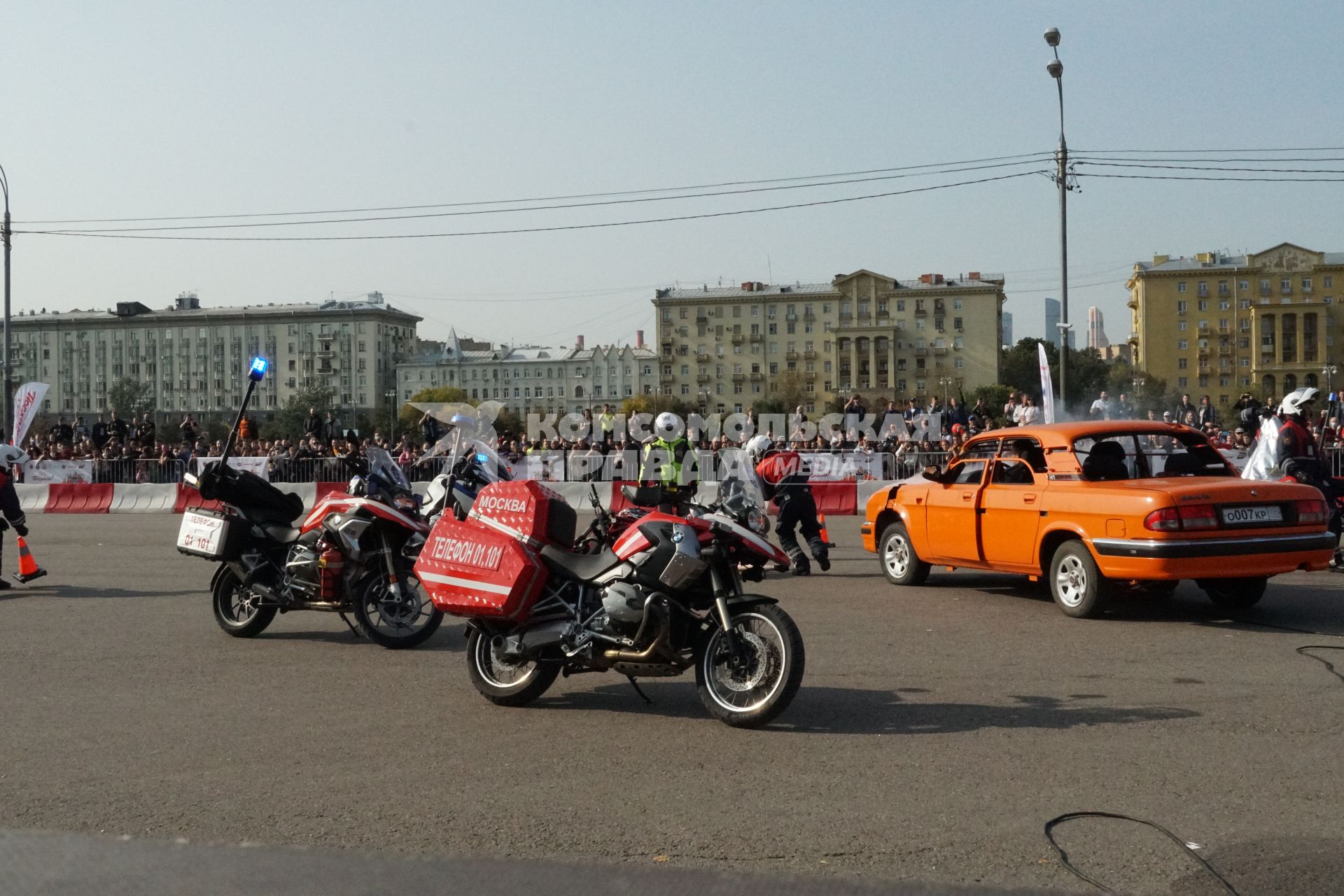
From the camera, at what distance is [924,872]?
14.3 ft

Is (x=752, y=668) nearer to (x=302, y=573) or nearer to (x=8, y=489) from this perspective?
(x=302, y=573)

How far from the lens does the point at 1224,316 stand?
105188mm

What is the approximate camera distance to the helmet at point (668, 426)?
42.7 feet

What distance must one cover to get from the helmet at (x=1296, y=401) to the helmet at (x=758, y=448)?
17.7 ft

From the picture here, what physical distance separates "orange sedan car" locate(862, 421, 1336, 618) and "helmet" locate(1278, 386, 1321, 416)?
2035mm

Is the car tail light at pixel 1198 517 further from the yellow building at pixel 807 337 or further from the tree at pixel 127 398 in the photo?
the yellow building at pixel 807 337

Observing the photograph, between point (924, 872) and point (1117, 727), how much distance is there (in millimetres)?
2456

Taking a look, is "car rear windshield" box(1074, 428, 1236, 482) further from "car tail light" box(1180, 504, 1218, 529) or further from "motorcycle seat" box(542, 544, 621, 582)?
"motorcycle seat" box(542, 544, 621, 582)

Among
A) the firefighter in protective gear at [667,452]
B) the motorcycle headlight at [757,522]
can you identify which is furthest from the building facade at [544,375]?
the motorcycle headlight at [757,522]

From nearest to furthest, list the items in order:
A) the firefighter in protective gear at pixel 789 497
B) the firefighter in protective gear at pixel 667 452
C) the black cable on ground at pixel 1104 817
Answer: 1. the black cable on ground at pixel 1104 817
2. the firefighter in protective gear at pixel 667 452
3. the firefighter in protective gear at pixel 789 497

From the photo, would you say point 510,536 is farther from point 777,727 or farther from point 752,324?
point 752,324

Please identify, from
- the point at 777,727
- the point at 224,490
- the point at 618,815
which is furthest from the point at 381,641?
the point at 618,815

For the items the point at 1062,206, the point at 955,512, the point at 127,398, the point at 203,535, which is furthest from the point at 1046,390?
the point at 127,398

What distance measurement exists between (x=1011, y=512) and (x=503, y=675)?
5.30 metres
